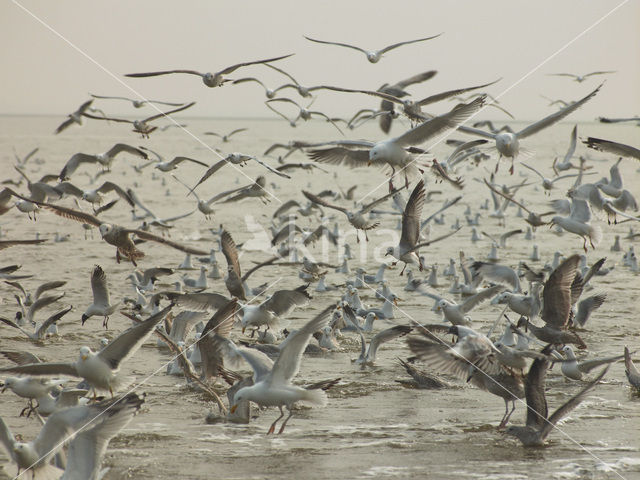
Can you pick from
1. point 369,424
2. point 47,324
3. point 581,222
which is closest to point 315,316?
point 369,424

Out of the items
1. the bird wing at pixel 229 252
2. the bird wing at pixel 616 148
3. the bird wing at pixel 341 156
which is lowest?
the bird wing at pixel 229 252

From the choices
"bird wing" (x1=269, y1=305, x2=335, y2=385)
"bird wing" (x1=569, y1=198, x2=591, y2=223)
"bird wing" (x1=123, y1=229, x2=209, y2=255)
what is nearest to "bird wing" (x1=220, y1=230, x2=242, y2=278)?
"bird wing" (x1=123, y1=229, x2=209, y2=255)

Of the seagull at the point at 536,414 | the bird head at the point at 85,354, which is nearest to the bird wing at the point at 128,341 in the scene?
the bird head at the point at 85,354

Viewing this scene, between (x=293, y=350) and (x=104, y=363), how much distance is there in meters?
1.87

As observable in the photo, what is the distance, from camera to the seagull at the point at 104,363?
8.03 meters

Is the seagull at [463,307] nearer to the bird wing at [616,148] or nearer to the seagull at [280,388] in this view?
the bird wing at [616,148]

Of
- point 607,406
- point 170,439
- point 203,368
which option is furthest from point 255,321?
point 607,406

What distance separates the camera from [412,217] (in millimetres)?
12211

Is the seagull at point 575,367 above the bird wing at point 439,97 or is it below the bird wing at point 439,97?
below

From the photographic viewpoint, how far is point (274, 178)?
44062 mm

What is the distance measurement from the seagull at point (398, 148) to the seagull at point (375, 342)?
2476mm

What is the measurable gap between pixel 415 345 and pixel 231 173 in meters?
36.8

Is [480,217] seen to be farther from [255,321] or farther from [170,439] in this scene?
[170,439]

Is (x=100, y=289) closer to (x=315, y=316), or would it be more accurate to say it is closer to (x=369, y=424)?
(x=315, y=316)
